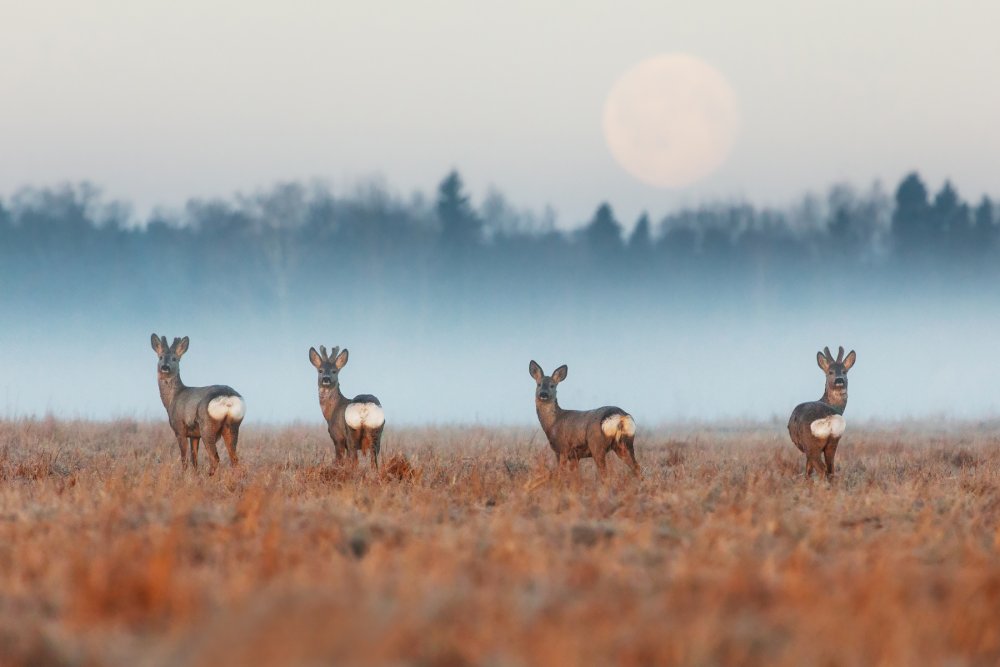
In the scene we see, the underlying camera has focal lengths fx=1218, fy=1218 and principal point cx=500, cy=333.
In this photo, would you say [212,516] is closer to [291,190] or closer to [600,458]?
[600,458]

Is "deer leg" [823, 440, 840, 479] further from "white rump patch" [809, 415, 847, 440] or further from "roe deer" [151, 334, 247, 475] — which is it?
"roe deer" [151, 334, 247, 475]

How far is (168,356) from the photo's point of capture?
17.5 m

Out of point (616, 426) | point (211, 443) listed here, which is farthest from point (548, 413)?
point (211, 443)

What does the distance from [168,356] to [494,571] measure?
11903 millimetres

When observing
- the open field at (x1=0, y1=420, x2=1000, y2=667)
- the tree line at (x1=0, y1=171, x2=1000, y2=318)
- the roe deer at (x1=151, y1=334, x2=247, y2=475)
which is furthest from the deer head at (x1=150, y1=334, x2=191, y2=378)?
the tree line at (x1=0, y1=171, x2=1000, y2=318)

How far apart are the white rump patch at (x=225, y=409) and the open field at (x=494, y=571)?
2.59 m

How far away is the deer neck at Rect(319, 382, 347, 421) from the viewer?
1617 centimetres

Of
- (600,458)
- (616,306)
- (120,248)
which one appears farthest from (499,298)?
(600,458)

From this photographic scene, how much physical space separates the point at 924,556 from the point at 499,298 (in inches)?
2665

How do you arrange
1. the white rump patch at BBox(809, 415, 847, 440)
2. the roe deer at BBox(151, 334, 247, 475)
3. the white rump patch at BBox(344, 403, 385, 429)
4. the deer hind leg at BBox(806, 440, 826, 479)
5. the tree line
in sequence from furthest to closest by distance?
the tree line < the roe deer at BBox(151, 334, 247, 475) < the white rump patch at BBox(344, 403, 385, 429) < the deer hind leg at BBox(806, 440, 826, 479) < the white rump patch at BBox(809, 415, 847, 440)

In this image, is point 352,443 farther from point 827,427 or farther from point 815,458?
point 827,427

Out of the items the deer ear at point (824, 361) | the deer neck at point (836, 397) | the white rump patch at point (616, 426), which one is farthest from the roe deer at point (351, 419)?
the deer ear at point (824, 361)

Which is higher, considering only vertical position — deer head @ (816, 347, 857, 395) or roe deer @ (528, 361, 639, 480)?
deer head @ (816, 347, 857, 395)

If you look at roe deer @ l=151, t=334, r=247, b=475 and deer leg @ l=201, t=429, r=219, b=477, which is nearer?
deer leg @ l=201, t=429, r=219, b=477
